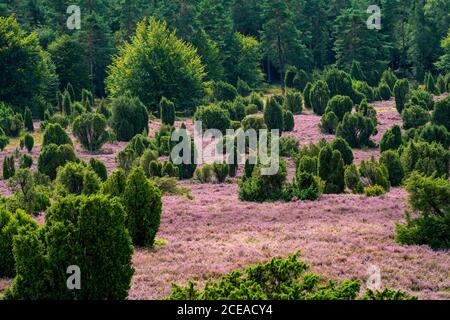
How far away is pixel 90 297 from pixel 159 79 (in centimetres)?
4798

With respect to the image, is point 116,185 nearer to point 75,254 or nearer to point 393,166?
point 75,254

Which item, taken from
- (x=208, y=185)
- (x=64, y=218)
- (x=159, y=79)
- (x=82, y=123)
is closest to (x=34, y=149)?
(x=82, y=123)

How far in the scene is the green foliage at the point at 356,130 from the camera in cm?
3862

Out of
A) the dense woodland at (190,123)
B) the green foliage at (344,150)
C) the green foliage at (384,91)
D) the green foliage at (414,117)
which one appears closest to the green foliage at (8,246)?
the dense woodland at (190,123)

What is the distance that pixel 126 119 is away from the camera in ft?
142

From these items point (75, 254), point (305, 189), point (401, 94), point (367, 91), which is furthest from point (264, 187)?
point (367, 91)

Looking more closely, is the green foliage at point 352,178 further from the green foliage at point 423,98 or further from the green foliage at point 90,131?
the green foliage at point 423,98

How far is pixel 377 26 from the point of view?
6912 centimetres

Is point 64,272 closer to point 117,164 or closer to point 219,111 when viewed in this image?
point 117,164

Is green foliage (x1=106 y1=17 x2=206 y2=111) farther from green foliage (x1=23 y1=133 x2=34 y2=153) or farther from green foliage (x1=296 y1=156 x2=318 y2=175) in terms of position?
green foliage (x1=296 y1=156 x2=318 y2=175)

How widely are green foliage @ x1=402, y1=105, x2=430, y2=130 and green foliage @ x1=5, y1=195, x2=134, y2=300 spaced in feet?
113

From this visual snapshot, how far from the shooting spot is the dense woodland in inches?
419

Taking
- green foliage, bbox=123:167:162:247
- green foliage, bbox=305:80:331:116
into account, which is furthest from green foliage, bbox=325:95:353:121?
green foliage, bbox=123:167:162:247

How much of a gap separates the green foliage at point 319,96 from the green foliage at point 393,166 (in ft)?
82.5
